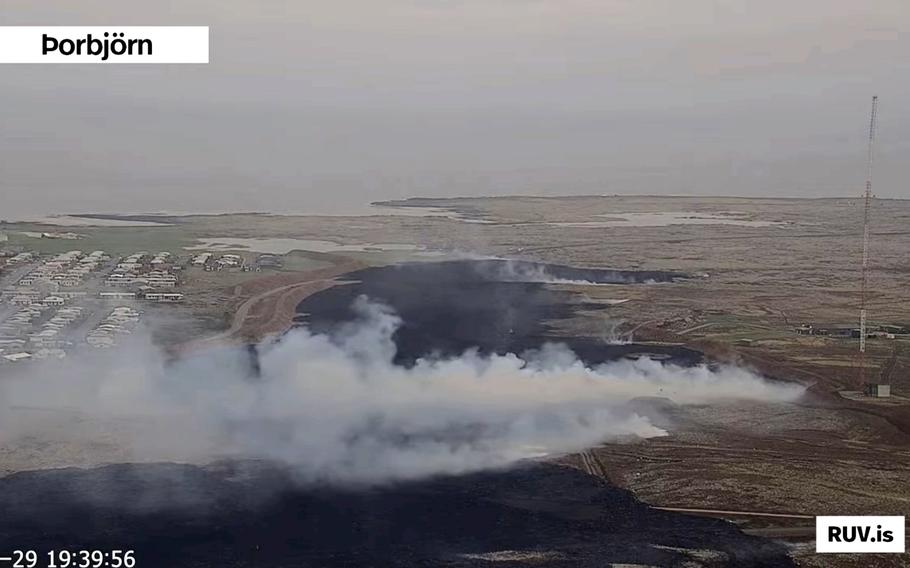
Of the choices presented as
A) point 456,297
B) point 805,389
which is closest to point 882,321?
point 805,389

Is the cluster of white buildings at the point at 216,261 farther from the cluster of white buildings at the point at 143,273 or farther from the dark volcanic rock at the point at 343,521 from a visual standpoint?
the dark volcanic rock at the point at 343,521

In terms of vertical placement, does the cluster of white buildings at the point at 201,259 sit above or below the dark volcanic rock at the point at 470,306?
above

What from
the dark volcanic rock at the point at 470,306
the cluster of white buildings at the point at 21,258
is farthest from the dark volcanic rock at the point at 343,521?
the cluster of white buildings at the point at 21,258

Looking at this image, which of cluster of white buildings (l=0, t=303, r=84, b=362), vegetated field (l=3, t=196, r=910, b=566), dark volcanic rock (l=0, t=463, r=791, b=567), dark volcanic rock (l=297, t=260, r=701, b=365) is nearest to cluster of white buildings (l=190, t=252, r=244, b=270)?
vegetated field (l=3, t=196, r=910, b=566)

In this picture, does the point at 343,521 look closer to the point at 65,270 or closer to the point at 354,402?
the point at 354,402
